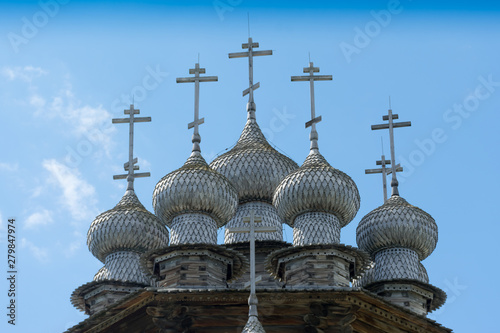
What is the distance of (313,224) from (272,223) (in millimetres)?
2336

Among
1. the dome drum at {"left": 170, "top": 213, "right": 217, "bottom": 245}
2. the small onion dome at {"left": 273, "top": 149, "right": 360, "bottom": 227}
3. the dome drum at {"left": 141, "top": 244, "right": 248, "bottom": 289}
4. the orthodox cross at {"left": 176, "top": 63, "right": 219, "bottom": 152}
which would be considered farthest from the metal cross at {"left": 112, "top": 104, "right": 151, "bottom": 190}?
the dome drum at {"left": 141, "top": 244, "right": 248, "bottom": 289}

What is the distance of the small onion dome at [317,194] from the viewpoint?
22078 millimetres

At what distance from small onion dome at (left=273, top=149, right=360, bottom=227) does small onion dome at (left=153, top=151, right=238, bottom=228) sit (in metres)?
0.95

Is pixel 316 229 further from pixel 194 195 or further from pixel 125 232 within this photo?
pixel 125 232

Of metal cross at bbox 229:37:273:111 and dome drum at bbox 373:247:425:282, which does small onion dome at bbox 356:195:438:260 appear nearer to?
dome drum at bbox 373:247:425:282

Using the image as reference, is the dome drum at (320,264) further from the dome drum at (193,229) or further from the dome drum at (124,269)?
the dome drum at (124,269)

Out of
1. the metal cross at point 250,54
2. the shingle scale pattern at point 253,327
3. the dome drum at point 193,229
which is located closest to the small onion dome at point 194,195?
the dome drum at point 193,229

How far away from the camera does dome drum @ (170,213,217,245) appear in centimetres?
2153

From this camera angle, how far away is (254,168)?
24781 mm

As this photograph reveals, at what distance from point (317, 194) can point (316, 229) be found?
0.64 m

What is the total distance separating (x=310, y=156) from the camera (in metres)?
23.2

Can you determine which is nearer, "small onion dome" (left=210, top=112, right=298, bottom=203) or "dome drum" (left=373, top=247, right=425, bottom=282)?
"dome drum" (left=373, top=247, right=425, bottom=282)

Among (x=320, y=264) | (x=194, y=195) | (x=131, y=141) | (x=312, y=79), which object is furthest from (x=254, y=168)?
(x=320, y=264)

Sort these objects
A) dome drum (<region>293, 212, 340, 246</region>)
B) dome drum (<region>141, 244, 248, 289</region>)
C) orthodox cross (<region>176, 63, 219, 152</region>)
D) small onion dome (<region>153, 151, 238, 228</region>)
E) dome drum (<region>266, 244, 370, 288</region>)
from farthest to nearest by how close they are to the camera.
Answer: orthodox cross (<region>176, 63, 219, 152</region>) → small onion dome (<region>153, 151, 238, 228</region>) → dome drum (<region>293, 212, 340, 246</region>) → dome drum (<region>266, 244, 370, 288</region>) → dome drum (<region>141, 244, 248, 289</region>)
